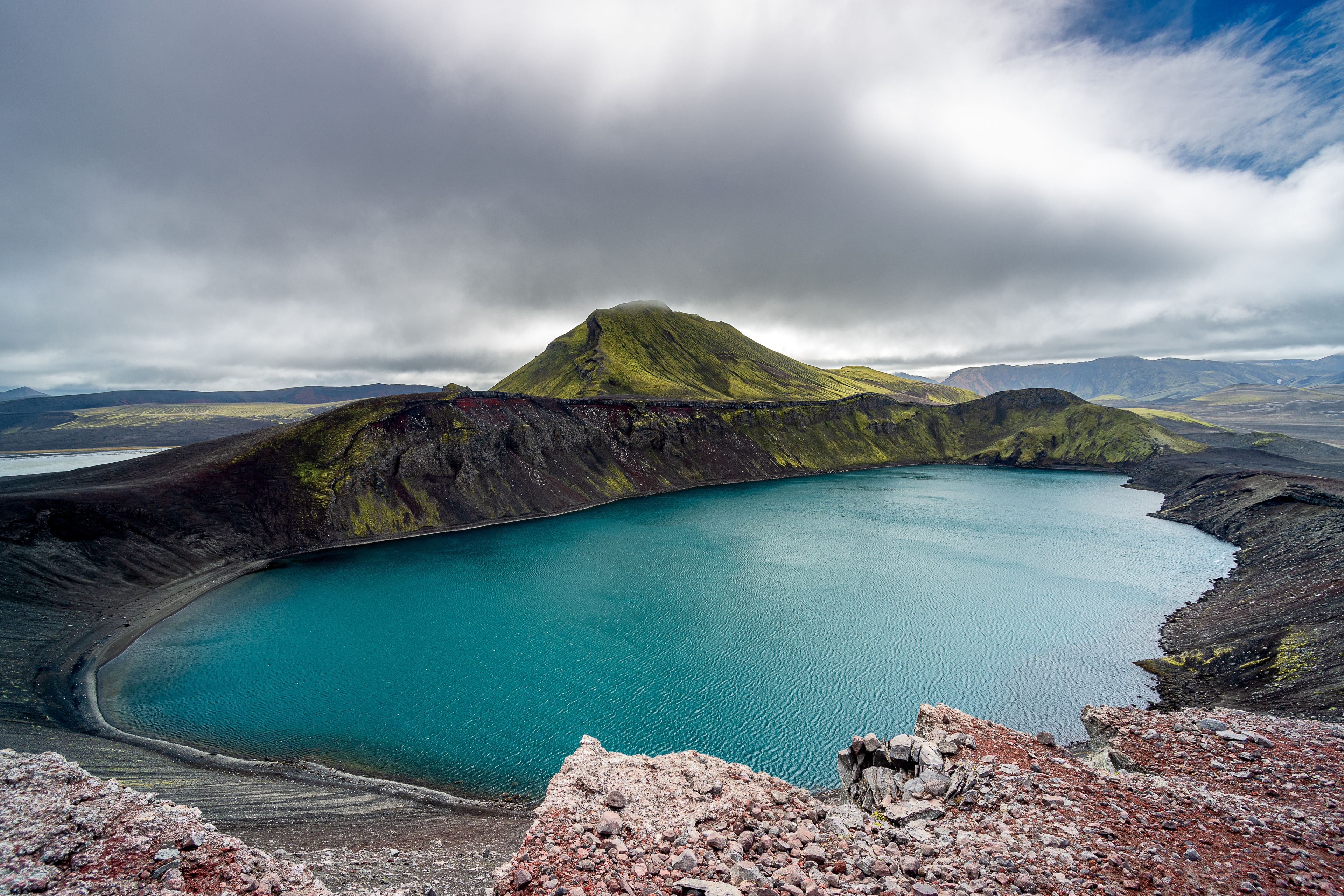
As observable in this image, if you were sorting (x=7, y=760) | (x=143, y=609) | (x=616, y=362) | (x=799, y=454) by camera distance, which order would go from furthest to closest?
(x=616, y=362) < (x=799, y=454) < (x=143, y=609) < (x=7, y=760)

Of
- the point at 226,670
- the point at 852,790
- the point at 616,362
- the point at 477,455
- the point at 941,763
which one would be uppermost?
the point at 616,362

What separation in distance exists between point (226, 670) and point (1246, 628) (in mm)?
78511

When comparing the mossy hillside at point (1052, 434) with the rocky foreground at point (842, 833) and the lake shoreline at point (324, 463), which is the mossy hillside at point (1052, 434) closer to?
the lake shoreline at point (324, 463)

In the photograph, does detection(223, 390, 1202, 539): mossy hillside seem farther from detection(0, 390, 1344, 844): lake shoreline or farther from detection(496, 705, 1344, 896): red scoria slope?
detection(496, 705, 1344, 896): red scoria slope

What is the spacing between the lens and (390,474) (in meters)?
82.5

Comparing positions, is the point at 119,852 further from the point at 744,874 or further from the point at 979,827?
the point at 979,827

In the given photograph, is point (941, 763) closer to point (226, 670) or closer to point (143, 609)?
point (226, 670)

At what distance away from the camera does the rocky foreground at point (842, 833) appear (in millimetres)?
10859

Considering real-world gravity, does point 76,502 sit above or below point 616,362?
below

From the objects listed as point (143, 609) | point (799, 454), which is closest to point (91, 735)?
point (143, 609)

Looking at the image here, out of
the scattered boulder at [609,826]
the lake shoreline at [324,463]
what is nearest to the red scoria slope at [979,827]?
the scattered boulder at [609,826]

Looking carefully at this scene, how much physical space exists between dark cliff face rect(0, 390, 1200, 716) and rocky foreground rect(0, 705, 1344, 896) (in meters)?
38.4

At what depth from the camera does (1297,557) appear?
49.2m

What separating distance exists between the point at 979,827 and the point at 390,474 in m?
88.7
